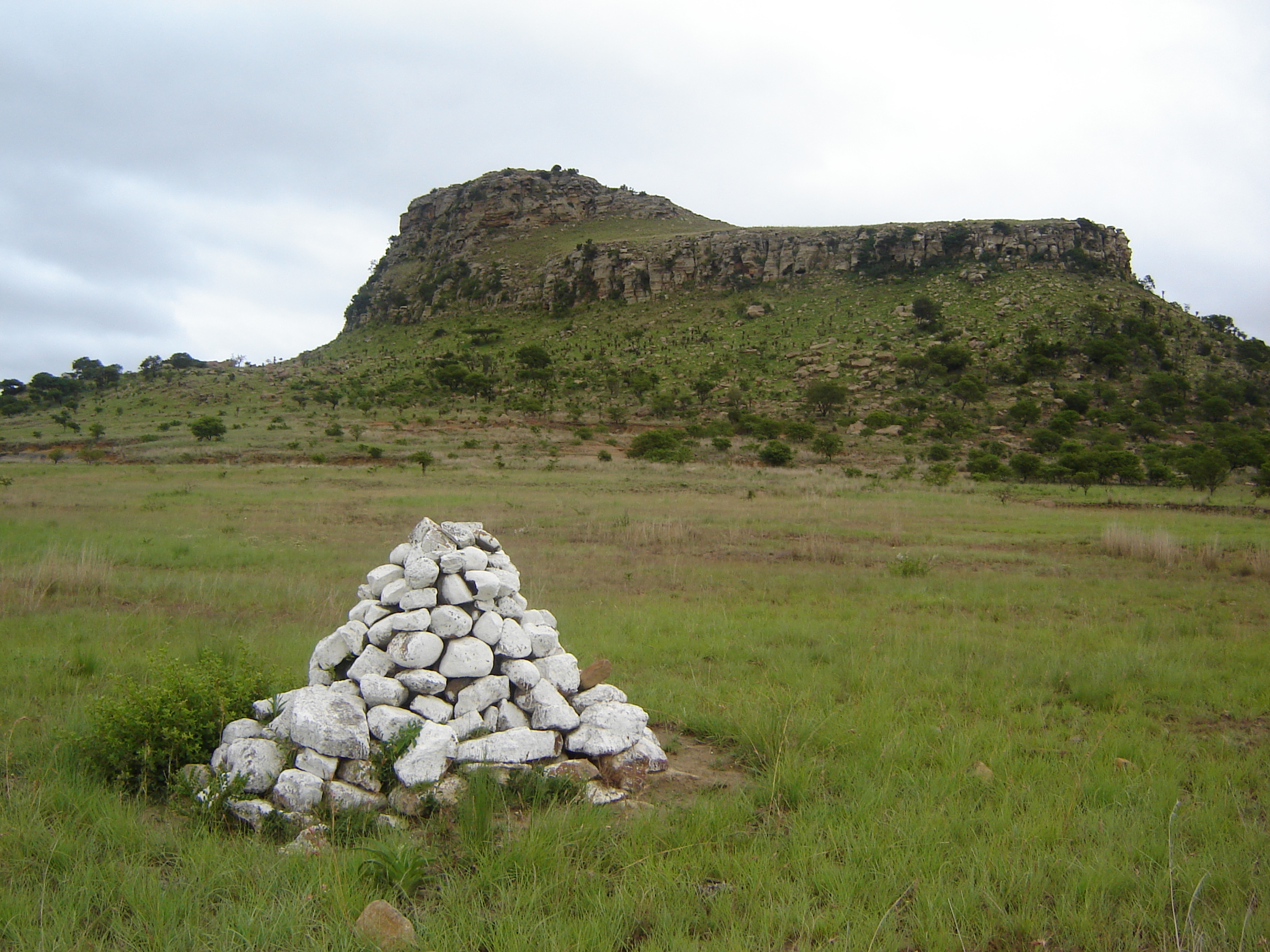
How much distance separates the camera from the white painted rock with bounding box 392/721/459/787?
4.42 m

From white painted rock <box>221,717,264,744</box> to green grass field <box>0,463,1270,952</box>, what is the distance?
1.70 feet

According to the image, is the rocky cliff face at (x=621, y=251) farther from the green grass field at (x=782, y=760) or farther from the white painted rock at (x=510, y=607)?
the white painted rock at (x=510, y=607)

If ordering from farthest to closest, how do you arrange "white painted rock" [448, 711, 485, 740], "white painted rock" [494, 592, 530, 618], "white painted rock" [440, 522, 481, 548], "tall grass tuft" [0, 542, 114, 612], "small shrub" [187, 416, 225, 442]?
"small shrub" [187, 416, 225, 442], "tall grass tuft" [0, 542, 114, 612], "white painted rock" [440, 522, 481, 548], "white painted rock" [494, 592, 530, 618], "white painted rock" [448, 711, 485, 740]

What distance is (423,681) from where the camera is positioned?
496cm

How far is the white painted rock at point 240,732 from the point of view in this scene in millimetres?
4676

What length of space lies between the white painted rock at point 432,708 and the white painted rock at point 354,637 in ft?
2.08

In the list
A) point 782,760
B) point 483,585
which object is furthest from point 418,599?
point 782,760

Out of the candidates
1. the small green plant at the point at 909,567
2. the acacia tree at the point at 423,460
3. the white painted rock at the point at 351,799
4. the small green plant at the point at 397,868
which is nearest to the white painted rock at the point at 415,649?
the white painted rock at the point at 351,799

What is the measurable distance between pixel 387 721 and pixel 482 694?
65cm

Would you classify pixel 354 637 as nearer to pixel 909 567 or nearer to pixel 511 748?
pixel 511 748

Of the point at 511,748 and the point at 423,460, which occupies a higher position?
A: the point at 423,460

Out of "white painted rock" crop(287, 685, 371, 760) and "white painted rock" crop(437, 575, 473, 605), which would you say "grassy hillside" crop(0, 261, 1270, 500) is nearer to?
"white painted rock" crop(437, 575, 473, 605)

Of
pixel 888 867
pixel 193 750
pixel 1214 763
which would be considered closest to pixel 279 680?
pixel 193 750

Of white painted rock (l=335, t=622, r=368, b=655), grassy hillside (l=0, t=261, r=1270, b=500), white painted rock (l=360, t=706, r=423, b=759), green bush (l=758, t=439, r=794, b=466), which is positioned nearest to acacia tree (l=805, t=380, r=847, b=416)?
grassy hillside (l=0, t=261, r=1270, b=500)
